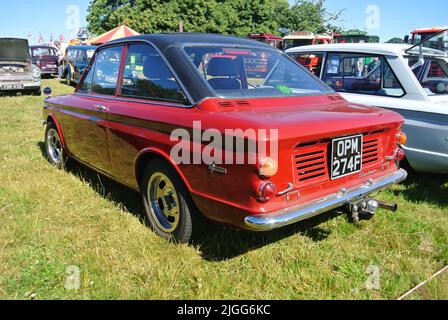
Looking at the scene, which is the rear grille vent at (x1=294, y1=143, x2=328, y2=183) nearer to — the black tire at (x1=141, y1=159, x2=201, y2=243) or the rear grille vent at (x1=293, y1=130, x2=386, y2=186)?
the rear grille vent at (x1=293, y1=130, x2=386, y2=186)

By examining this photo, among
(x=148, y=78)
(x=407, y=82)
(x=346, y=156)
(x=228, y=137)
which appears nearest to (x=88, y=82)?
(x=148, y=78)

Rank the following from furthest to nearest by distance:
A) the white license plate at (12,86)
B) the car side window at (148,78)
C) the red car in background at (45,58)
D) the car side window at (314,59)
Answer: the red car in background at (45,58)
the white license plate at (12,86)
the car side window at (314,59)
the car side window at (148,78)

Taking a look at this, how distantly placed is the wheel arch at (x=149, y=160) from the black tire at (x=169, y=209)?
50mm

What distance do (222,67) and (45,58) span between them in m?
20.2

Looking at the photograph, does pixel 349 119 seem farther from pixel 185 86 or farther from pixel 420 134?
pixel 420 134

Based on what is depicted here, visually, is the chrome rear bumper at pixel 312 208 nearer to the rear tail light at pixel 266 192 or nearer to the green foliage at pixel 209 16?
the rear tail light at pixel 266 192

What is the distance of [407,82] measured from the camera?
4.34m

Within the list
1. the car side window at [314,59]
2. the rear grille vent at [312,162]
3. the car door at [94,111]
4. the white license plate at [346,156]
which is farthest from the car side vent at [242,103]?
the car side window at [314,59]

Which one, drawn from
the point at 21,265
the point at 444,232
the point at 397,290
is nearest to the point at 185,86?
the point at 21,265

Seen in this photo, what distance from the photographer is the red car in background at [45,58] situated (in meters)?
20.3

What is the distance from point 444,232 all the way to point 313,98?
1662 mm

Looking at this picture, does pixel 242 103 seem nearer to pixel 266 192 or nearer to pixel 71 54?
pixel 266 192

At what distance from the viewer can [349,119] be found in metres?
2.80
